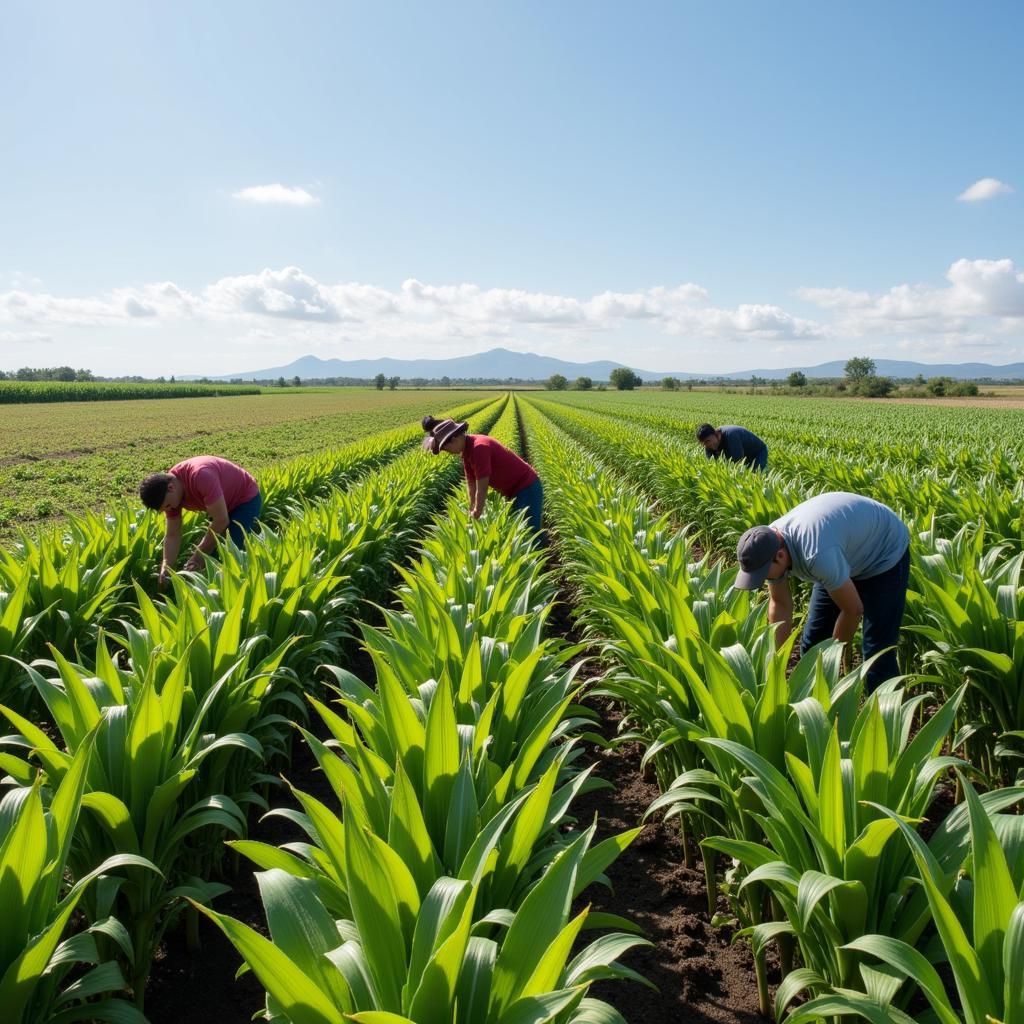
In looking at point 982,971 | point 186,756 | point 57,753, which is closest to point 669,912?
point 982,971

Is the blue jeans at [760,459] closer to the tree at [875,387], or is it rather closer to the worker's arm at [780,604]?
the worker's arm at [780,604]

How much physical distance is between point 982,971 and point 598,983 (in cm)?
149

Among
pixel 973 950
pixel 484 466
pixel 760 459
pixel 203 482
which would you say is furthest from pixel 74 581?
pixel 760 459

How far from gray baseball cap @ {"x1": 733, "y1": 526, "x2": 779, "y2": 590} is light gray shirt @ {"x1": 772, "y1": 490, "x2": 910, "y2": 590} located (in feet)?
0.78

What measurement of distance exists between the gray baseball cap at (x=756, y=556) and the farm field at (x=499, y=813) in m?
0.11

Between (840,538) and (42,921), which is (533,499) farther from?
(42,921)

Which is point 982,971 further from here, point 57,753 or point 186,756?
point 57,753

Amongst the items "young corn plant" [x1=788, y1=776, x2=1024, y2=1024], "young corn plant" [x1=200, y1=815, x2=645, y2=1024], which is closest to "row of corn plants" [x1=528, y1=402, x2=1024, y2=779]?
"young corn plant" [x1=788, y1=776, x2=1024, y2=1024]

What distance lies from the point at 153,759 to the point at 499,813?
1.25m

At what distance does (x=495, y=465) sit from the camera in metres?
6.82

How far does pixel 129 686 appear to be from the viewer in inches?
104

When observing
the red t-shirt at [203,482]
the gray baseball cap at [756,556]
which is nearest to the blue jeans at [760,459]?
the gray baseball cap at [756,556]

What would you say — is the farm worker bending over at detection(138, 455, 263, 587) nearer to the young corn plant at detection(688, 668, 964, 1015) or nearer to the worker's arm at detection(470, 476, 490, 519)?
the worker's arm at detection(470, 476, 490, 519)

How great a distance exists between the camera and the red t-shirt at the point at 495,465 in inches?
250
